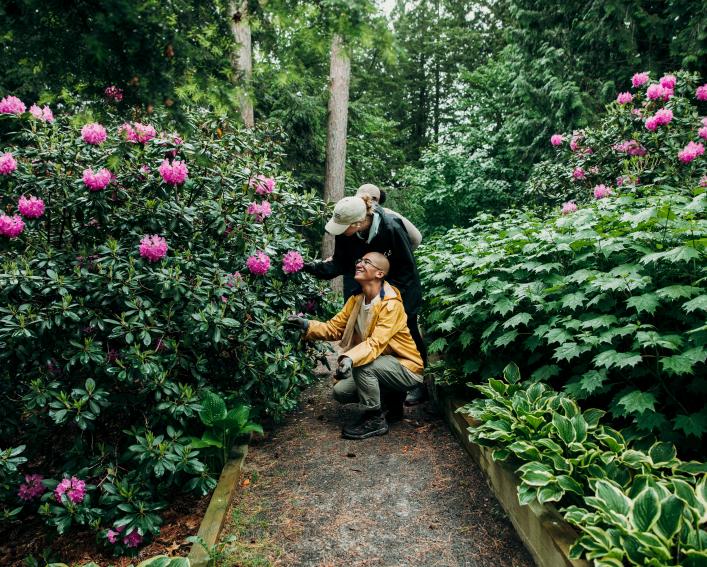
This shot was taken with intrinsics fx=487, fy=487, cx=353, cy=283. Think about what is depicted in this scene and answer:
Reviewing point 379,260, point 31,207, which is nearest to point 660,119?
point 379,260

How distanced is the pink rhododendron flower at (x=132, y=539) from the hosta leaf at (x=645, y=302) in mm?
2971

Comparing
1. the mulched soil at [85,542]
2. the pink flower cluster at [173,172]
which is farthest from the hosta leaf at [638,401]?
the pink flower cluster at [173,172]

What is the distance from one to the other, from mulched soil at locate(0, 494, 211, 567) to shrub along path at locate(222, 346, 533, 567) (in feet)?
0.97

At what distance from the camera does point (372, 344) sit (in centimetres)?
368

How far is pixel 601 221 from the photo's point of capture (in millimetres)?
3676

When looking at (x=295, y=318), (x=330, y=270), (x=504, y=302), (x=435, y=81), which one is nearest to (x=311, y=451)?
(x=295, y=318)

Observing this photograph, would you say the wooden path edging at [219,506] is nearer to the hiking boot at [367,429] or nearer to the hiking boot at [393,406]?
the hiking boot at [367,429]

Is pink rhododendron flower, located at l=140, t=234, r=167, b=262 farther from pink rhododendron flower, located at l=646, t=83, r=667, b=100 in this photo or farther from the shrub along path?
pink rhododendron flower, located at l=646, t=83, r=667, b=100

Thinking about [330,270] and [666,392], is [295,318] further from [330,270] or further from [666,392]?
[666,392]

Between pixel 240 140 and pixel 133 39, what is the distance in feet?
7.50

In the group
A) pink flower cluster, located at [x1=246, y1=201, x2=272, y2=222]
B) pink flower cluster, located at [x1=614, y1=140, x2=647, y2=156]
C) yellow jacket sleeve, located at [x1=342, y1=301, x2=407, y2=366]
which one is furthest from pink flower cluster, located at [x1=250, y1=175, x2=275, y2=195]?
pink flower cluster, located at [x1=614, y1=140, x2=647, y2=156]

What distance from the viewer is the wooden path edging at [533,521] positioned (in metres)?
2.07

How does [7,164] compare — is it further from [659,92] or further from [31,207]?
[659,92]

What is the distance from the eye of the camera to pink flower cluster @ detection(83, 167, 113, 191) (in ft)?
9.70
